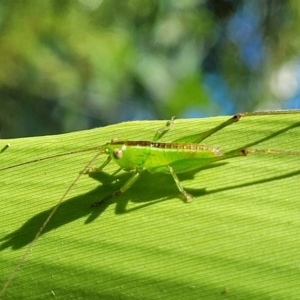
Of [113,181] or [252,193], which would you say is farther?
[113,181]

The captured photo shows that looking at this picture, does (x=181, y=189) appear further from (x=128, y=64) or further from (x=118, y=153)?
(x=128, y=64)

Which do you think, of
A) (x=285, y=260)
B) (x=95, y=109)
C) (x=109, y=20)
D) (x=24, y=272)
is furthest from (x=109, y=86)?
(x=285, y=260)

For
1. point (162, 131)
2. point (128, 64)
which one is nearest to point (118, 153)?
point (162, 131)

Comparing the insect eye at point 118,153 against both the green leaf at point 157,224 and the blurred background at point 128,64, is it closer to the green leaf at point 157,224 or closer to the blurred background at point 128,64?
the green leaf at point 157,224

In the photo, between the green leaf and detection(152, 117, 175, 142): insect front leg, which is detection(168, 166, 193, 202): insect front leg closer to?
the green leaf

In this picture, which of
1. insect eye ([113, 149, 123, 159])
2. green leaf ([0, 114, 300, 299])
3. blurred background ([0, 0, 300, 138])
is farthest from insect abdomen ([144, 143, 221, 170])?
blurred background ([0, 0, 300, 138])

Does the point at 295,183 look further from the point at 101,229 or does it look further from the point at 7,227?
the point at 7,227

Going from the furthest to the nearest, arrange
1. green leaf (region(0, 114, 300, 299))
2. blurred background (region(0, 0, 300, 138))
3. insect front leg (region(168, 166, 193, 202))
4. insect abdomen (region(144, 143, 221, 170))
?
blurred background (region(0, 0, 300, 138)) → insect abdomen (region(144, 143, 221, 170)) → insect front leg (region(168, 166, 193, 202)) → green leaf (region(0, 114, 300, 299))
